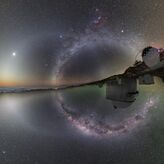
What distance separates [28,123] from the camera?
355 inches

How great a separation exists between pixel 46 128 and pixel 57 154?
2752 mm

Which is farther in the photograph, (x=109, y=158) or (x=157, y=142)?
(x=157, y=142)

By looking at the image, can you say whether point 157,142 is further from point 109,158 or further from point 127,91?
point 127,91

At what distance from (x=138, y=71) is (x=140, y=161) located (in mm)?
7093

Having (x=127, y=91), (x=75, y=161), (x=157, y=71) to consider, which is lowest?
(x=75, y=161)

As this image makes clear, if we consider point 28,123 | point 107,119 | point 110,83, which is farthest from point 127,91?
point 28,123

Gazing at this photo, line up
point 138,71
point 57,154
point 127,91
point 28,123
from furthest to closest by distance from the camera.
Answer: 1. point 127,91
2. point 138,71
3. point 28,123
4. point 57,154

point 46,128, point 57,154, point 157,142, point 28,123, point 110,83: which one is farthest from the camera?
point 110,83

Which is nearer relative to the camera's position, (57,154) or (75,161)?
(75,161)

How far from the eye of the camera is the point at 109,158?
512 cm

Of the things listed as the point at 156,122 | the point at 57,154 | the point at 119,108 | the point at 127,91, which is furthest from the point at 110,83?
the point at 57,154

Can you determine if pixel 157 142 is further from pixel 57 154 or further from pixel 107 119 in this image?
pixel 107 119

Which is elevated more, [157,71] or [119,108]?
[157,71]

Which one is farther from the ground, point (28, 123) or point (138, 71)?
point (138, 71)
